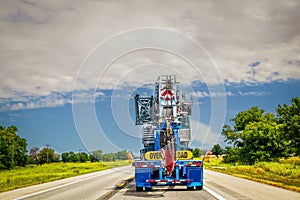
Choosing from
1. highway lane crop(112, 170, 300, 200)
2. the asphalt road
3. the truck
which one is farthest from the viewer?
the truck

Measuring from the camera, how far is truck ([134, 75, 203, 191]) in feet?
46.4

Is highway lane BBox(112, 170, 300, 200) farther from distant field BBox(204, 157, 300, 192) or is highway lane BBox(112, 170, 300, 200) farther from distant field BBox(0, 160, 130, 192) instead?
distant field BBox(0, 160, 130, 192)

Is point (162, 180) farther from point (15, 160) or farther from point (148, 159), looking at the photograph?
→ point (15, 160)

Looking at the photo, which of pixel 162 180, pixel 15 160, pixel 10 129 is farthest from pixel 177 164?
pixel 10 129

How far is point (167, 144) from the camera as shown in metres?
14.4

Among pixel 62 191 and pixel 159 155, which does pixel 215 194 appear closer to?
pixel 159 155

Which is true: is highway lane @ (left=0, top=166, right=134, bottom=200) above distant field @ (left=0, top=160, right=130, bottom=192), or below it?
above

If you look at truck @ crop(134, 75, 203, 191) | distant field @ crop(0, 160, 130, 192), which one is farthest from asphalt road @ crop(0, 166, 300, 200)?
distant field @ crop(0, 160, 130, 192)

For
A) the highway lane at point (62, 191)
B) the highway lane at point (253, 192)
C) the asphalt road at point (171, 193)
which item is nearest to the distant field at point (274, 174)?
the highway lane at point (253, 192)

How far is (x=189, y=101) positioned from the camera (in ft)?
50.0

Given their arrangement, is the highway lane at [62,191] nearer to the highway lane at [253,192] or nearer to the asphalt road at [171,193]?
the asphalt road at [171,193]

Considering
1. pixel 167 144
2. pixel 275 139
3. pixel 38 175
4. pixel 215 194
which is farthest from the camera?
pixel 275 139

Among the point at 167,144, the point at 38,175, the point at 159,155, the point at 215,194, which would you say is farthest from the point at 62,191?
the point at 38,175

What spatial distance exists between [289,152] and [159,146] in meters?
47.5
